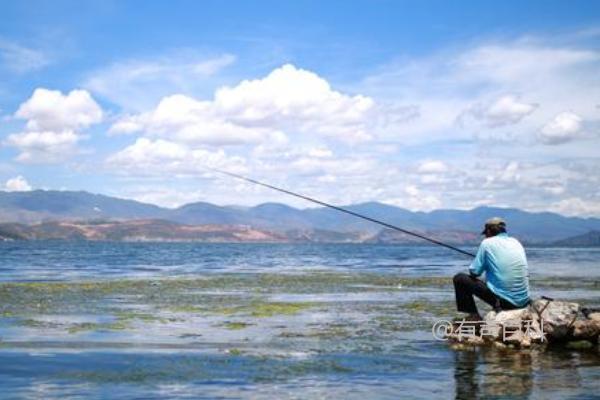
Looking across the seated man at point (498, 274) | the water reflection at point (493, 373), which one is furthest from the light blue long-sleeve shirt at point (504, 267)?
the water reflection at point (493, 373)

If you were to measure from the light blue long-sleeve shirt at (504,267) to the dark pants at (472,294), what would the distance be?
14cm

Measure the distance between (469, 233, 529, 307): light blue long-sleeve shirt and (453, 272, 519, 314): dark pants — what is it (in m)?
0.14

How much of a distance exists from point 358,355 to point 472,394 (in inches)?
163

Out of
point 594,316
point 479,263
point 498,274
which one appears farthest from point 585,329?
point 479,263

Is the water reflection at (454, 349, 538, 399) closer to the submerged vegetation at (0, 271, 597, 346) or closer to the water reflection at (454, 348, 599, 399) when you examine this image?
the water reflection at (454, 348, 599, 399)

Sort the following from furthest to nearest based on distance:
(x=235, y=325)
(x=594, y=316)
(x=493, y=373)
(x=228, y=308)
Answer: (x=228, y=308) → (x=235, y=325) → (x=594, y=316) → (x=493, y=373)

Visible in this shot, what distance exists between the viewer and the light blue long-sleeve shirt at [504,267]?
16047mm

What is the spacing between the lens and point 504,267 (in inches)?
631

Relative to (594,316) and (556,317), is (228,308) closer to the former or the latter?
(556,317)

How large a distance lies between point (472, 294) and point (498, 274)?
35.5 inches

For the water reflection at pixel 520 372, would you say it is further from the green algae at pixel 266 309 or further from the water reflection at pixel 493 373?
the green algae at pixel 266 309

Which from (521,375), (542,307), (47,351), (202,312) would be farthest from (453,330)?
(202,312)

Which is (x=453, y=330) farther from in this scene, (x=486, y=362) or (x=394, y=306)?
(x=394, y=306)

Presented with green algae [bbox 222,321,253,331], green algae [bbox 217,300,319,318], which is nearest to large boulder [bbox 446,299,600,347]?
green algae [bbox 222,321,253,331]
